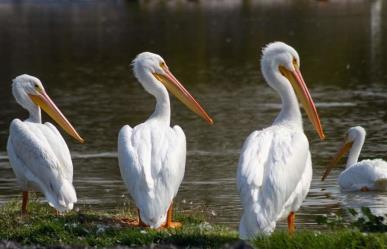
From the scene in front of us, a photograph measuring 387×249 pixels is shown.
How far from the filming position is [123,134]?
28.6 ft

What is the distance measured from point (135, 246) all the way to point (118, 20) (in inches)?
1920

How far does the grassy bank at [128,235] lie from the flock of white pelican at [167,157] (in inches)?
8.6

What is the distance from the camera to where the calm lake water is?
12.1m

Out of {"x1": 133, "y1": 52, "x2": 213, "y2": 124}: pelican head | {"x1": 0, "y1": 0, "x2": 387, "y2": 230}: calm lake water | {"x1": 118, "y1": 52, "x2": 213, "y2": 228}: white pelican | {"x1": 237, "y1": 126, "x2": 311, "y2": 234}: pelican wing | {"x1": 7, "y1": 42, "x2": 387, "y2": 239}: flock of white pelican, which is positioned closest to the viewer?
{"x1": 237, "y1": 126, "x2": 311, "y2": 234}: pelican wing

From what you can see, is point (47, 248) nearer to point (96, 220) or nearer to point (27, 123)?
point (96, 220)

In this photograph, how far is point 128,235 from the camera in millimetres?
7594

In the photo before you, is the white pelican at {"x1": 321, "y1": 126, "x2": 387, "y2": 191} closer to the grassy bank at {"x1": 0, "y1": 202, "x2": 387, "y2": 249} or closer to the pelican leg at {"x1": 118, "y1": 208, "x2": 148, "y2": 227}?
the grassy bank at {"x1": 0, "y1": 202, "x2": 387, "y2": 249}

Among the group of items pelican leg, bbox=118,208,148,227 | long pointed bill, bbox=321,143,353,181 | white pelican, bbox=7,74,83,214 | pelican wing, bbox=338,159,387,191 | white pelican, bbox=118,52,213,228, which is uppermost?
white pelican, bbox=118,52,213,228

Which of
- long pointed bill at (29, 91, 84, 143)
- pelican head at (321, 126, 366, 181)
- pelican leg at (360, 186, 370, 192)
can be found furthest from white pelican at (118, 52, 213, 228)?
pelican head at (321, 126, 366, 181)

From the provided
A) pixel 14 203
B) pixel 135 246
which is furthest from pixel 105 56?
pixel 135 246

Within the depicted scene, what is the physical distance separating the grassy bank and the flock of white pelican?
217mm

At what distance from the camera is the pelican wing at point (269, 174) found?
7410 millimetres

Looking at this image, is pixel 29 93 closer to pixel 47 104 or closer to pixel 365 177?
pixel 47 104

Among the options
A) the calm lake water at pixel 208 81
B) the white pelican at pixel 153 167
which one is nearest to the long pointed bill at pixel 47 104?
the calm lake water at pixel 208 81
